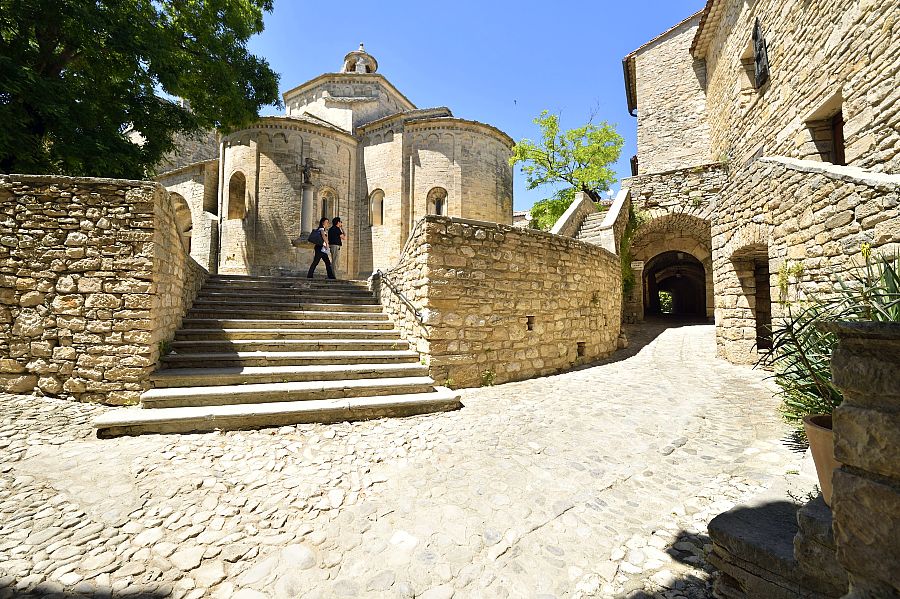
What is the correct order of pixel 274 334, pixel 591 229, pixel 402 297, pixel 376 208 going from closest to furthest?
1. pixel 274 334
2. pixel 402 297
3. pixel 591 229
4. pixel 376 208

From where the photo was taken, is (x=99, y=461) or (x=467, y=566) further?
(x=99, y=461)

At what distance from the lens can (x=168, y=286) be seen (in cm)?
497

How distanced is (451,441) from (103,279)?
4.80 m

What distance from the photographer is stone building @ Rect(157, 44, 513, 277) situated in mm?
15734

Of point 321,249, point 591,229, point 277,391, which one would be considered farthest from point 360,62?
point 277,391

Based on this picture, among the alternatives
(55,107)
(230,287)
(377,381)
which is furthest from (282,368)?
(55,107)

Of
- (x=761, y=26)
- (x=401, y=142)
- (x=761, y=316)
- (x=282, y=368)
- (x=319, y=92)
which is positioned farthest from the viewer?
(x=319, y=92)

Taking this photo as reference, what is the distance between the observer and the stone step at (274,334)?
17.5 ft

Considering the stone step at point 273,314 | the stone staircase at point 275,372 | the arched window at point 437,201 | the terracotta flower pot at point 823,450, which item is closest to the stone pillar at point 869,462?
the terracotta flower pot at point 823,450

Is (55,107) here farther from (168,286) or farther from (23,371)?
(23,371)

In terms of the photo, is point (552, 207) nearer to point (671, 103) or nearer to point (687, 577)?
point (671, 103)

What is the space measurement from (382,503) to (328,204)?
55.8 ft

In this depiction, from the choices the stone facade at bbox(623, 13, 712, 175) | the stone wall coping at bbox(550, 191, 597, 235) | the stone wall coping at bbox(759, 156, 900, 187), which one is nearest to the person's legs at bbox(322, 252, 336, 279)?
the stone wall coping at bbox(550, 191, 597, 235)

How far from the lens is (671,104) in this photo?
16.2m
